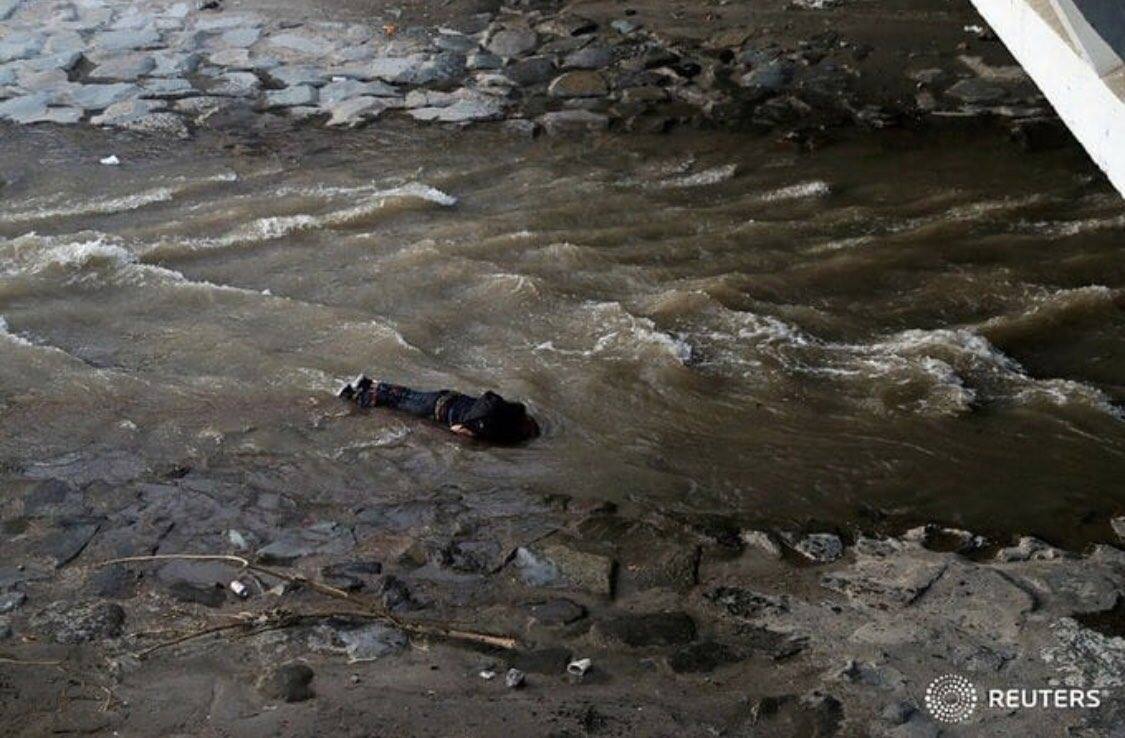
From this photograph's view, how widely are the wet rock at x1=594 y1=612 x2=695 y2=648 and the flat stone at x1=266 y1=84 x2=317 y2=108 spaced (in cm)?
648

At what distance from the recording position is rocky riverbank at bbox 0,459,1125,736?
4.41m

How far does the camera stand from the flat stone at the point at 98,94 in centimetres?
1047

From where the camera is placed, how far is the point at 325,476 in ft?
19.6

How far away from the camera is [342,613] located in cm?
497

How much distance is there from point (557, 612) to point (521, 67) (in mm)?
6705

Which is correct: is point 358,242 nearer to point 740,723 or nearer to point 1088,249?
point 1088,249

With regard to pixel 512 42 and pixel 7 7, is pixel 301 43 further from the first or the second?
pixel 7 7

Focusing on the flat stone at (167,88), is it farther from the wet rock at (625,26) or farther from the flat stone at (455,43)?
the wet rock at (625,26)

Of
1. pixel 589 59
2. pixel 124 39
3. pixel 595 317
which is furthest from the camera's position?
pixel 124 39

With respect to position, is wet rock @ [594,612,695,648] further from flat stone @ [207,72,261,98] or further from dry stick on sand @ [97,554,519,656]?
flat stone @ [207,72,261,98]

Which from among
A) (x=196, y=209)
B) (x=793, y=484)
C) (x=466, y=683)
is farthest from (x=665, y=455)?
(x=196, y=209)

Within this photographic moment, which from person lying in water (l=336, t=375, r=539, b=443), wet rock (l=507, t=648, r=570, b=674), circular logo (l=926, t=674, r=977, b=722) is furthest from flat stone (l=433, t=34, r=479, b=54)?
circular logo (l=926, t=674, r=977, b=722)

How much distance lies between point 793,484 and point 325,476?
194cm

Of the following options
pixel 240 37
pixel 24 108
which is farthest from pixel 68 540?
pixel 240 37
